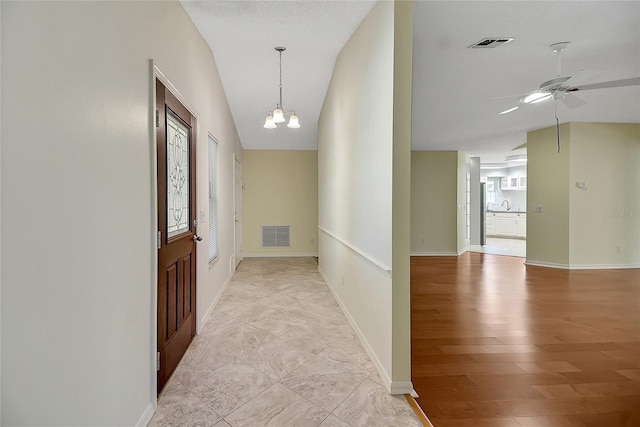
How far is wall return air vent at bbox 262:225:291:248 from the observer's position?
754cm

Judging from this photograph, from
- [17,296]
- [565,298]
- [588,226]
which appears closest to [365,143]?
[17,296]

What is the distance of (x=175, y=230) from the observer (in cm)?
252

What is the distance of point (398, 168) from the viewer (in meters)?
2.08

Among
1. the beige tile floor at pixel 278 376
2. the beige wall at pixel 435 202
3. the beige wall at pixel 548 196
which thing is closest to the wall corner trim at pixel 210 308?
the beige tile floor at pixel 278 376

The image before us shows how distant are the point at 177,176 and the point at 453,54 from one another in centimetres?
319

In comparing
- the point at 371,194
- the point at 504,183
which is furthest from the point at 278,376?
the point at 504,183

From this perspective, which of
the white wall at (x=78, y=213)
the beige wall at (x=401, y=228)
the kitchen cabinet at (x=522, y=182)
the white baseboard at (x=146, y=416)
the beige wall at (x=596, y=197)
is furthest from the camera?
the kitchen cabinet at (x=522, y=182)

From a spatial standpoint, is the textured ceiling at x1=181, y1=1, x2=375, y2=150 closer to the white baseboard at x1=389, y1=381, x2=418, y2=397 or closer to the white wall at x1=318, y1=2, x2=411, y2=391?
the white wall at x1=318, y1=2, x2=411, y2=391

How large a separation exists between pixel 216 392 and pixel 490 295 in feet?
12.9

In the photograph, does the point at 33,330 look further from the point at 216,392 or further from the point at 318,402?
the point at 318,402

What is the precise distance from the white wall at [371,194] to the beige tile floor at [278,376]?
0.22 metres

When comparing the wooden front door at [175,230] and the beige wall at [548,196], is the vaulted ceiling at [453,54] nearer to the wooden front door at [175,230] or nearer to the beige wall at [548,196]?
the beige wall at [548,196]

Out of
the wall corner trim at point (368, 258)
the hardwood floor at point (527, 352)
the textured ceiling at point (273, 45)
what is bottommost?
the hardwood floor at point (527, 352)

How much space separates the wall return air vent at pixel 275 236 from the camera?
7.54m
